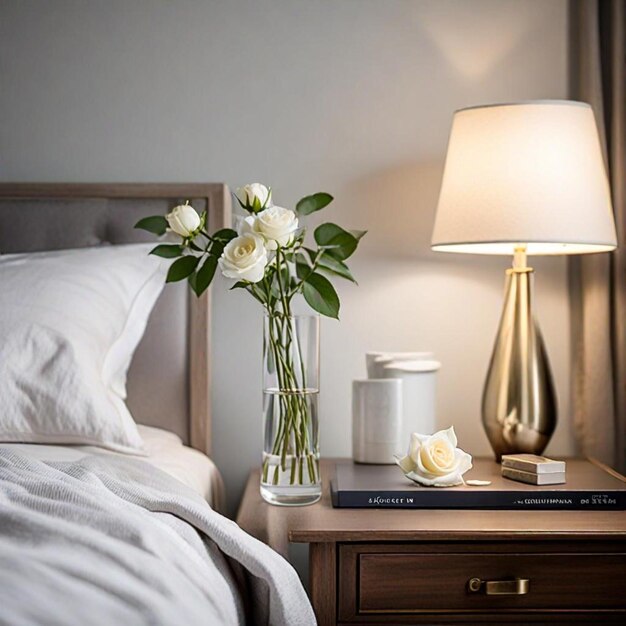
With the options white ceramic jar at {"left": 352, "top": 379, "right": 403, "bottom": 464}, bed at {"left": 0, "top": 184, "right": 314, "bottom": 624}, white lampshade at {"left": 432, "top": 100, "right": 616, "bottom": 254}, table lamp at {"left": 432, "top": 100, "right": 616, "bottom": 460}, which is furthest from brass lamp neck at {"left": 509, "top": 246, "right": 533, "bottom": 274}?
bed at {"left": 0, "top": 184, "right": 314, "bottom": 624}

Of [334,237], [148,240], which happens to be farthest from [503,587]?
[148,240]

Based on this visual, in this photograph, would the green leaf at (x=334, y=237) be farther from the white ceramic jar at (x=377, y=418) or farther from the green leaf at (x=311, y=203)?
the white ceramic jar at (x=377, y=418)

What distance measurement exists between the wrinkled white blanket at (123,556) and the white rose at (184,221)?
42 centimetres

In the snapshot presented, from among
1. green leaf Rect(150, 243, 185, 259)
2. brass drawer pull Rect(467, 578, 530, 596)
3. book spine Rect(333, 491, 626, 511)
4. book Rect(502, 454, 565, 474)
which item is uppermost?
green leaf Rect(150, 243, 185, 259)

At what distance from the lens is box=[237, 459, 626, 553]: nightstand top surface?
1489mm

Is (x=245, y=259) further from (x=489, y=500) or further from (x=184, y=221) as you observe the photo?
(x=489, y=500)

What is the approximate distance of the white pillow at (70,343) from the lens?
1.73 m

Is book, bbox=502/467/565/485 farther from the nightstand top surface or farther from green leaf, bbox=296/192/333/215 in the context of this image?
green leaf, bbox=296/192/333/215

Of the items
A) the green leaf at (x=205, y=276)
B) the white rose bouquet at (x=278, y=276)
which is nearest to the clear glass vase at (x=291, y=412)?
the white rose bouquet at (x=278, y=276)

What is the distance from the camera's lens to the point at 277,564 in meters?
1.33

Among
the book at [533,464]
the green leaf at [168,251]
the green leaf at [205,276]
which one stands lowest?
the book at [533,464]

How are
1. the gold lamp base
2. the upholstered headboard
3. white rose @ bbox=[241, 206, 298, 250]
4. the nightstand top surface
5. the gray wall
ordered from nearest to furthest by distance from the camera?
the nightstand top surface < white rose @ bbox=[241, 206, 298, 250] < the gold lamp base < the upholstered headboard < the gray wall

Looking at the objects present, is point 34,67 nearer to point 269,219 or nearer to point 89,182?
point 89,182

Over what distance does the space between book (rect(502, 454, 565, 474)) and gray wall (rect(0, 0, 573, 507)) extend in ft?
1.44
